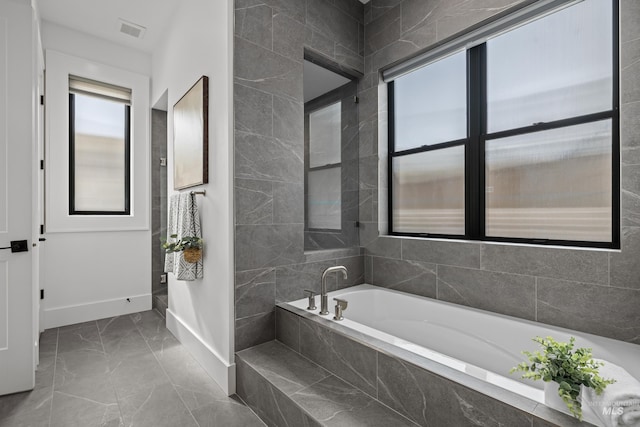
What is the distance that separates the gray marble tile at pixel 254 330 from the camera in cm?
202

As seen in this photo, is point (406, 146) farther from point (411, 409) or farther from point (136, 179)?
point (136, 179)

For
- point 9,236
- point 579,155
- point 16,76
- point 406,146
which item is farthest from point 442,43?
point 9,236

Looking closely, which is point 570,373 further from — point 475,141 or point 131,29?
point 131,29

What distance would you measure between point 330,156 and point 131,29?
7.74 feet

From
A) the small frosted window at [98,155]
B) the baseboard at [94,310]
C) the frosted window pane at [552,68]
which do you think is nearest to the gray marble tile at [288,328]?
the frosted window pane at [552,68]

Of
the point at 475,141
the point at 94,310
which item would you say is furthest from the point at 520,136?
the point at 94,310

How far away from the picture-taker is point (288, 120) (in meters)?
2.28

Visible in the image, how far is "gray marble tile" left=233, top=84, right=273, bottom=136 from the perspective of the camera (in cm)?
202

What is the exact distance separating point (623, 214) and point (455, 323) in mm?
1113

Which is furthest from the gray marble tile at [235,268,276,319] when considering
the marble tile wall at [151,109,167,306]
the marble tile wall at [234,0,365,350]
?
the marble tile wall at [151,109,167,306]

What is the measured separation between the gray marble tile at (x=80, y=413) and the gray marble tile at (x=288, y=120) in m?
1.92

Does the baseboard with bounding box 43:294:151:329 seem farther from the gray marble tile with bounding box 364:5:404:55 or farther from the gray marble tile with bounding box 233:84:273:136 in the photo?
the gray marble tile with bounding box 364:5:404:55

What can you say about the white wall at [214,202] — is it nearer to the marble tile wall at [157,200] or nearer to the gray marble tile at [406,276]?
the marble tile wall at [157,200]

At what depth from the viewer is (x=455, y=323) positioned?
2141mm
